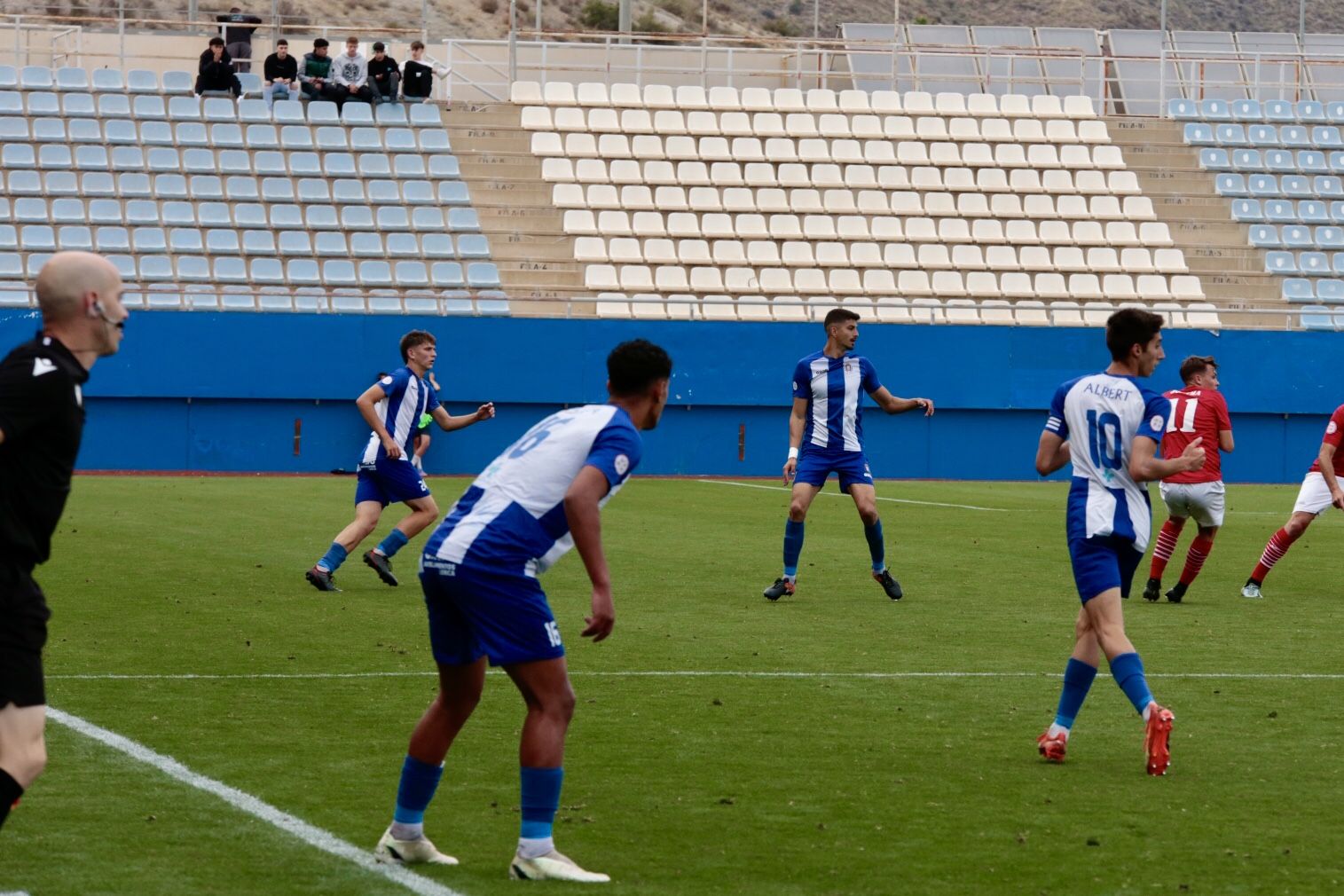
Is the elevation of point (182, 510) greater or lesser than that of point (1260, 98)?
lesser

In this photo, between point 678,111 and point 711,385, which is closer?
point 711,385

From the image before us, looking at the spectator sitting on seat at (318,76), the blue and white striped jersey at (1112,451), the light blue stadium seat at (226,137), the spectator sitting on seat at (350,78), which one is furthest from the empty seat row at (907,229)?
the blue and white striped jersey at (1112,451)

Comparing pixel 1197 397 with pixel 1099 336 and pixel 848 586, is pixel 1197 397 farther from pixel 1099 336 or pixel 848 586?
pixel 1099 336

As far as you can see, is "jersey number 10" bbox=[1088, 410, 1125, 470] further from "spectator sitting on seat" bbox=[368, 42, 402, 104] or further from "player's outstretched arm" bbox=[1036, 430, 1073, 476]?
"spectator sitting on seat" bbox=[368, 42, 402, 104]

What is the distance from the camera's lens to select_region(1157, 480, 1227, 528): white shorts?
597 inches

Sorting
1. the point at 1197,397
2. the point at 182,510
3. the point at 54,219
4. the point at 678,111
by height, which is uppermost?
the point at 678,111

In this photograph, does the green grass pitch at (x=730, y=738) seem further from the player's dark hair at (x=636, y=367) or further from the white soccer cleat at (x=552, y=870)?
the player's dark hair at (x=636, y=367)

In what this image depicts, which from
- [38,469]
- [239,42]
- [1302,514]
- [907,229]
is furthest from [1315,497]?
[239,42]

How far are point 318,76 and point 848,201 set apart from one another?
10454 mm

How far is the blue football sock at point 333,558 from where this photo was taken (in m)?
14.8

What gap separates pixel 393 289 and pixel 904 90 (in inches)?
559

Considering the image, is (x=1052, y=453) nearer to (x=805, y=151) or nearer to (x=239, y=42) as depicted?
(x=805, y=151)

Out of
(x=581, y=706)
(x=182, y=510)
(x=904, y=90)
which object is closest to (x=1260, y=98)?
(x=904, y=90)

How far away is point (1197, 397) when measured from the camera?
15953 mm
